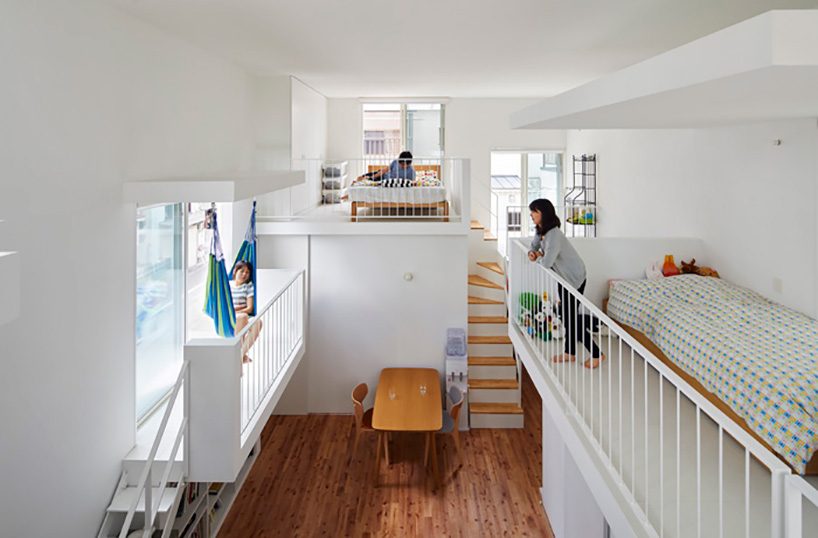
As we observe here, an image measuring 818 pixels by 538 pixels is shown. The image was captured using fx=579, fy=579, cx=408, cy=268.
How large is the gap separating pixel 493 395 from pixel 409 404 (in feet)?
4.77

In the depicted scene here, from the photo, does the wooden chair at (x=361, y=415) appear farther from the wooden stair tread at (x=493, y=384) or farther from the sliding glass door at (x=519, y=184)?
the sliding glass door at (x=519, y=184)

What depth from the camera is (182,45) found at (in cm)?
460

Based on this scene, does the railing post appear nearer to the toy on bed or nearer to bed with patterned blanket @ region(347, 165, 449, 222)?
the toy on bed

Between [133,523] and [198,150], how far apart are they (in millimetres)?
2918

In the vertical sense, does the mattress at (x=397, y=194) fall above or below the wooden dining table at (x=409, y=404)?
above

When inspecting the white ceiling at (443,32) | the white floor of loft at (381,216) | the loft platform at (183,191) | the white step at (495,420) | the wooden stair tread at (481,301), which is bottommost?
the white step at (495,420)

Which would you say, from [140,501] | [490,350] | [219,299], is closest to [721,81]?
[219,299]

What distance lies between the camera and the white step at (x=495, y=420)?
23.0ft

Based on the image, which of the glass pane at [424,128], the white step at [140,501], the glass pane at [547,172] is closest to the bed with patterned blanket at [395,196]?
the glass pane at [424,128]

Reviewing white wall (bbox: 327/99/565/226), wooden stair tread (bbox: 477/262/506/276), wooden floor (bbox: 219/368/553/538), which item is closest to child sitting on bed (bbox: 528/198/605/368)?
wooden floor (bbox: 219/368/553/538)

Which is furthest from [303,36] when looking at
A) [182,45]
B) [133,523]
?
[133,523]

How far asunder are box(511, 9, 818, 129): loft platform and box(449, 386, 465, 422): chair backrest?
362 cm

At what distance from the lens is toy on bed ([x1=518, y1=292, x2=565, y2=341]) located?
421 centimetres

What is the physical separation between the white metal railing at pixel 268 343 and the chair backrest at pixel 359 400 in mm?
872
